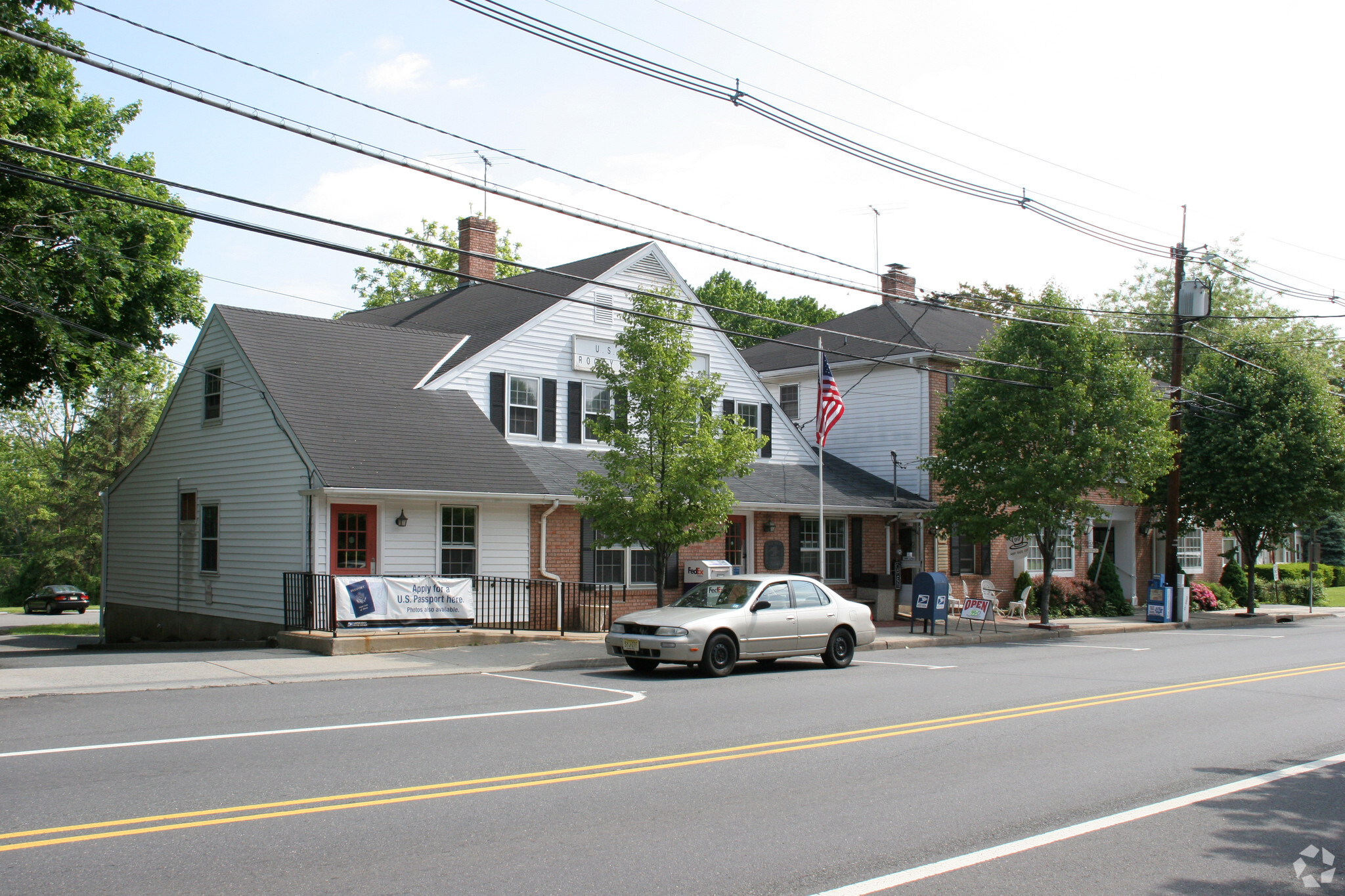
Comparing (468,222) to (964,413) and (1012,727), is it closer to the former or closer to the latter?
(964,413)

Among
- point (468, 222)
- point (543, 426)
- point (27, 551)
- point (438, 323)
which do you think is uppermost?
point (468, 222)

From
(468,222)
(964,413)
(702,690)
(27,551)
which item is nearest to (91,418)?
(27,551)

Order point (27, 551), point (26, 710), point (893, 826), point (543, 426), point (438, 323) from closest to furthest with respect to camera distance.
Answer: point (893, 826) → point (26, 710) → point (543, 426) → point (438, 323) → point (27, 551)

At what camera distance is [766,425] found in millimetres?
28250

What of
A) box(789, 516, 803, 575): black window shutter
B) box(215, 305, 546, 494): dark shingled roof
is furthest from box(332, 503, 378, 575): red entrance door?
box(789, 516, 803, 575): black window shutter

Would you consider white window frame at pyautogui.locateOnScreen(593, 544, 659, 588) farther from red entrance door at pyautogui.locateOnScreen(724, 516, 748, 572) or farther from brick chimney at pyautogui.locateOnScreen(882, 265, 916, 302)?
brick chimney at pyautogui.locateOnScreen(882, 265, 916, 302)

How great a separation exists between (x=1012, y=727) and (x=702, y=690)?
158 inches

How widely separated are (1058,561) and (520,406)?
18.5 metres

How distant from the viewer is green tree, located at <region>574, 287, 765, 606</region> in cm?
1852

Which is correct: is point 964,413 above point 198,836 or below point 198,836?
above

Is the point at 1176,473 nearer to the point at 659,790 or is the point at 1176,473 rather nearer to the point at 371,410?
the point at 371,410

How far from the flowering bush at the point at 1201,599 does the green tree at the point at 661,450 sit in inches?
899

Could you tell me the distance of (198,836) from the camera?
6.18 meters

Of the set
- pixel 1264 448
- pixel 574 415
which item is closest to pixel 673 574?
pixel 574 415
